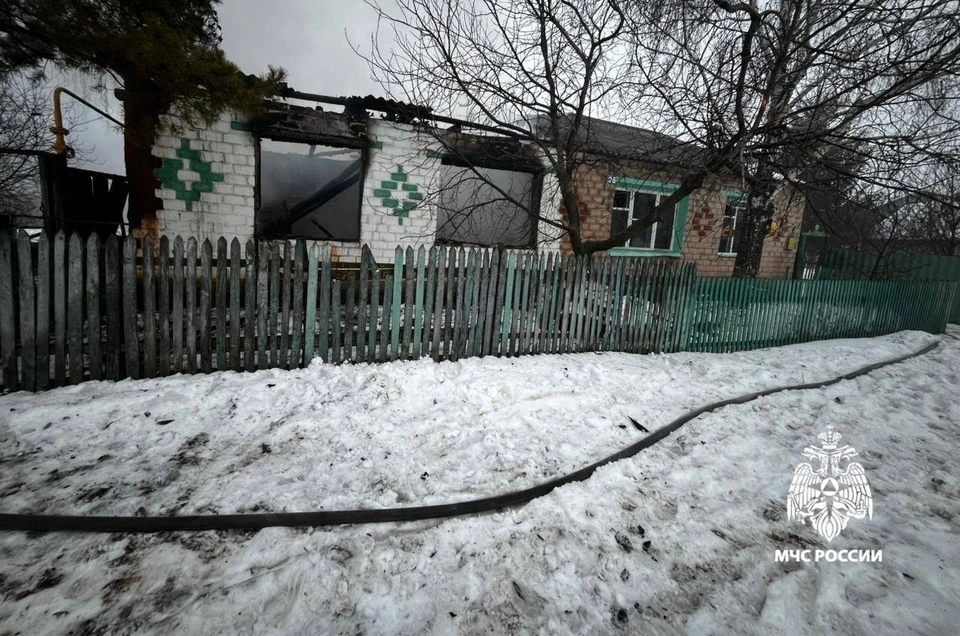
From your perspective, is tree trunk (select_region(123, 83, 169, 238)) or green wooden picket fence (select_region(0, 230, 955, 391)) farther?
tree trunk (select_region(123, 83, 169, 238))

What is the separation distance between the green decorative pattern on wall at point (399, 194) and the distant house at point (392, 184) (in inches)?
0.8

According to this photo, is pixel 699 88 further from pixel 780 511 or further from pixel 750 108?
A: pixel 780 511

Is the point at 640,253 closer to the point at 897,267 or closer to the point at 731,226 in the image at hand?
the point at 731,226

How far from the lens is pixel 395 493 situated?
2670 mm

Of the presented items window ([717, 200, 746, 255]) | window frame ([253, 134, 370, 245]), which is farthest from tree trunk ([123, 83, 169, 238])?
window ([717, 200, 746, 255])

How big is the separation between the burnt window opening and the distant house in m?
0.10

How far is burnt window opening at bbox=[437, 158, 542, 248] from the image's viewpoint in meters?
9.76

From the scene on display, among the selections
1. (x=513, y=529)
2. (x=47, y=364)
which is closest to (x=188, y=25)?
(x=47, y=364)

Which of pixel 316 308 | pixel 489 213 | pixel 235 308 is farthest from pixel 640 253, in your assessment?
pixel 235 308

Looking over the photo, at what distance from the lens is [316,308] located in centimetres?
462

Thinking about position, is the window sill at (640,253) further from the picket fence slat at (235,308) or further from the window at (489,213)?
the picket fence slat at (235,308)

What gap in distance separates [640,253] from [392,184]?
271 inches

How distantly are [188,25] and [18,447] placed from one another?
6.06 metres

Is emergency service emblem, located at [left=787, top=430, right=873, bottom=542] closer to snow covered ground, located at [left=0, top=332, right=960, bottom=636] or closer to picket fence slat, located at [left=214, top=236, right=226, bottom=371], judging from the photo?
snow covered ground, located at [left=0, top=332, right=960, bottom=636]
